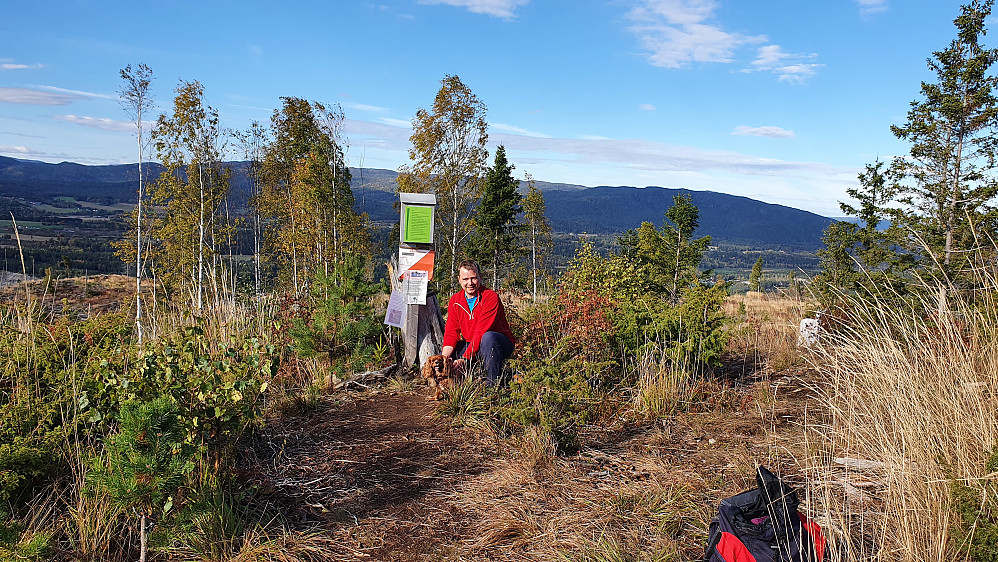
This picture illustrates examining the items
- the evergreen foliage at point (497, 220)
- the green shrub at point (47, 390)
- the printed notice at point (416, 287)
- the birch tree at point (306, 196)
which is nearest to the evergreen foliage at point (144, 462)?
the green shrub at point (47, 390)

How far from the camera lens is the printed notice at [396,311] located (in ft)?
18.2

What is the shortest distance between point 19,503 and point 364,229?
22211 millimetres

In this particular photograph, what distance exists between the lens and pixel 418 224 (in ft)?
17.9

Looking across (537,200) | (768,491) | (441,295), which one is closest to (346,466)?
(768,491)

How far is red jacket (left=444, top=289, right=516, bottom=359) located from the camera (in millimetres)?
4832

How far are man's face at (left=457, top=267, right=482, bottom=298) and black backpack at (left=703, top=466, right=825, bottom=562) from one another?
295 centimetres

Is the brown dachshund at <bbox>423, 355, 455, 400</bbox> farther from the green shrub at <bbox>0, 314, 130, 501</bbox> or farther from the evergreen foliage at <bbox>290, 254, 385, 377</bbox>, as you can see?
the green shrub at <bbox>0, 314, 130, 501</bbox>

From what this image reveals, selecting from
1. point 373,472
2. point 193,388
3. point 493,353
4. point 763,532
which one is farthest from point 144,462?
point 493,353

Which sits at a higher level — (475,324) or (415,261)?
(415,261)

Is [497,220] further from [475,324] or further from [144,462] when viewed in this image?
[144,462]

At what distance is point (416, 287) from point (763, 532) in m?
3.85

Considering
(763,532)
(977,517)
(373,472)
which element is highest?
(977,517)

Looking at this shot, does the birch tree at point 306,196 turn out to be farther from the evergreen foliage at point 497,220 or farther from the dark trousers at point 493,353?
the dark trousers at point 493,353

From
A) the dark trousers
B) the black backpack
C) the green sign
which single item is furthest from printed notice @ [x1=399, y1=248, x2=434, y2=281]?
the black backpack
